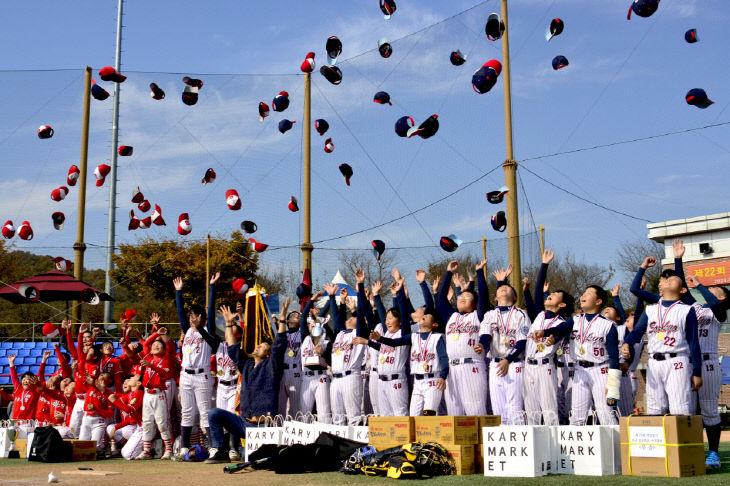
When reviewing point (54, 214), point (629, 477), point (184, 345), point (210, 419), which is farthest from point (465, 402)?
point (54, 214)

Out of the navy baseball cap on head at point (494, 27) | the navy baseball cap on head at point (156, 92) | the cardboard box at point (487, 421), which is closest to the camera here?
the cardboard box at point (487, 421)

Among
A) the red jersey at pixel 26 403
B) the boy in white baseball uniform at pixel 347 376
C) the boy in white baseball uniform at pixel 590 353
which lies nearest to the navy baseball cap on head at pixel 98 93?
the red jersey at pixel 26 403

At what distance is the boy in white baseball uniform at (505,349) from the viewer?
320 inches

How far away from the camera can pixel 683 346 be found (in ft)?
23.9

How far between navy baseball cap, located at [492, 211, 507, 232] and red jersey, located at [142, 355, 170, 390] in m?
6.39

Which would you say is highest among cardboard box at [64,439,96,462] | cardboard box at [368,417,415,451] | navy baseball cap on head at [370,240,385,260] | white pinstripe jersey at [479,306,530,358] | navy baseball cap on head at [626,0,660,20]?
navy baseball cap on head at [626,0,660,20]

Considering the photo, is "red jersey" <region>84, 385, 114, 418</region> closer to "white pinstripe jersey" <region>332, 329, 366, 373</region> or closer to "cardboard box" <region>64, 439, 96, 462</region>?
"cardboard box" <region>64, 439, 96, 462</region>

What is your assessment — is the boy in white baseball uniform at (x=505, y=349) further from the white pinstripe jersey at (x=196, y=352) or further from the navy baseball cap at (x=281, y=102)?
the navy baseball cap at (x=281, y=102)

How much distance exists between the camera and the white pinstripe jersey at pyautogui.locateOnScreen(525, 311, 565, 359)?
7910 millimetres

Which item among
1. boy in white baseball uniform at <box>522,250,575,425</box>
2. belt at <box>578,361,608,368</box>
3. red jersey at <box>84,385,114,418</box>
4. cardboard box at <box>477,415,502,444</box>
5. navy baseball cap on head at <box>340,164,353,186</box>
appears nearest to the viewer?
cardboard box at <box>477,415,502,444</box>

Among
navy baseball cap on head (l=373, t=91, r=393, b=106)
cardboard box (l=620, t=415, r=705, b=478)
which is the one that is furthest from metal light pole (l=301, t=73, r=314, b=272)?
cardboard box (l=620, t=415, r=705, b=478)

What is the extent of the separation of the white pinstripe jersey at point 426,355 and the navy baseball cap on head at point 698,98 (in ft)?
16.2

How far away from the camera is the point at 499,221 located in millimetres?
13875

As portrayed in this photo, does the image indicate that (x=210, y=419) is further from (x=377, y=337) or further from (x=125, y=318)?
(x=125, y=318)
